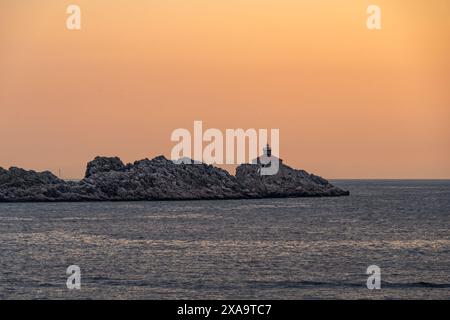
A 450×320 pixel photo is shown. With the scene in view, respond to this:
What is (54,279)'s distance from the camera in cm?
4950

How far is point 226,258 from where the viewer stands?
61000 millimetres

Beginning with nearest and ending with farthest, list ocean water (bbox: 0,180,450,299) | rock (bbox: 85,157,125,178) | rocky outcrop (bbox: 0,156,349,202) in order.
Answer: ocean water (bbox: 0,180,450,299), rocky outcrop (bbox: 0,156,349,202), rock (bbox: 85,157,125,178)

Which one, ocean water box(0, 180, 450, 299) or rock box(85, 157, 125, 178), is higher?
rock box(85, 157, 125, 178)

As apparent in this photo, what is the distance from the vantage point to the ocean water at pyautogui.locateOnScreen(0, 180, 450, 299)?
4488 cm

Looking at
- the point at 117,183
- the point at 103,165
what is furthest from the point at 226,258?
the point at 103,165

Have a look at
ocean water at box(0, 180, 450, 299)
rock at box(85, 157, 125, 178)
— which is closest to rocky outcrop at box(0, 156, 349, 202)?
rock at box(85, 157, 125, 178)

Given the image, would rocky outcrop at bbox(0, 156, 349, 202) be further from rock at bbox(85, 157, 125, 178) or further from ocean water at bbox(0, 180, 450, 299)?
ocean water at bbox(0, 180, 450, 299)

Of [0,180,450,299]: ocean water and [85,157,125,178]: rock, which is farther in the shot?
[85,157,125,178]: rock

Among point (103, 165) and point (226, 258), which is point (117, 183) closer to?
point (103, 165)
